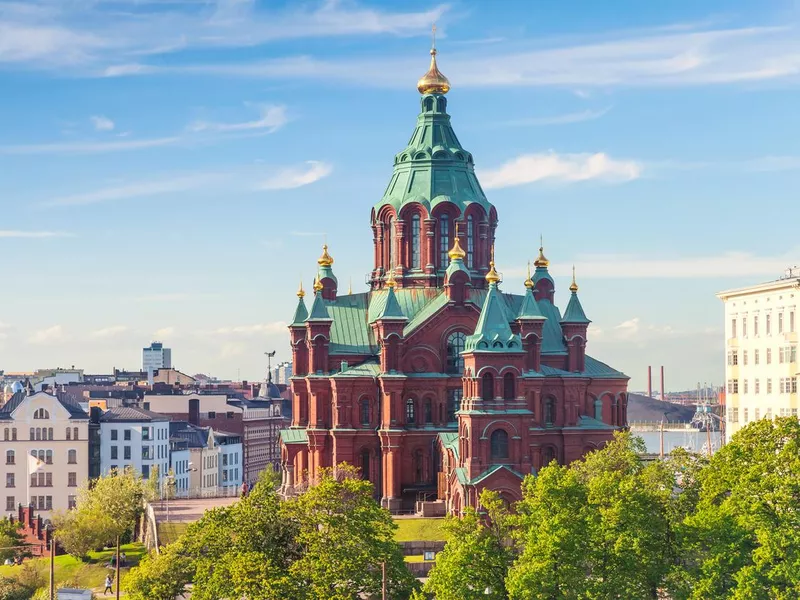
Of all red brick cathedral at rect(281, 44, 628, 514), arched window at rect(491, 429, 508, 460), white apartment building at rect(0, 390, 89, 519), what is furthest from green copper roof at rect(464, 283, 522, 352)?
white apartment building at rect(0, 390, 89, 519)

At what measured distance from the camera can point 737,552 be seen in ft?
211

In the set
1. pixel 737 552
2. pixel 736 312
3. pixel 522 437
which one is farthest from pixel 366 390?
pixel 737 552

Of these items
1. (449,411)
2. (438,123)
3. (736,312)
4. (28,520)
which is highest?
(438,123)

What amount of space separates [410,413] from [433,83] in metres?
25.6

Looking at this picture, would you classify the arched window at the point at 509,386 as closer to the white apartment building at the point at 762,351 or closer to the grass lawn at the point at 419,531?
the grass lawn at the point at 419,531

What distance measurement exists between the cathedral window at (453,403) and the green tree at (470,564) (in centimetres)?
3361

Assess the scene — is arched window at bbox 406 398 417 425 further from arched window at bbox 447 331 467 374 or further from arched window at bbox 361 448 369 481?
arched window at bbox 361 448 369 481

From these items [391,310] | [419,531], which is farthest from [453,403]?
[419,531]

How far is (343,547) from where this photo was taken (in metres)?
68.7

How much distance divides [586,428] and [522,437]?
13143 millimetres

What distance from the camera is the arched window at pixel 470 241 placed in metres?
112

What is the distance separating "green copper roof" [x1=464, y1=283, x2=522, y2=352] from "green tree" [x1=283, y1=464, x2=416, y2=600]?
25.8m

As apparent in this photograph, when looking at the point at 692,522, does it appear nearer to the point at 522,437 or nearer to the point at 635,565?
the point at 635,565

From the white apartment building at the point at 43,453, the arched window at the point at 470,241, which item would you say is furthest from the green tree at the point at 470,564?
the white apartment building at the point at 43,453
